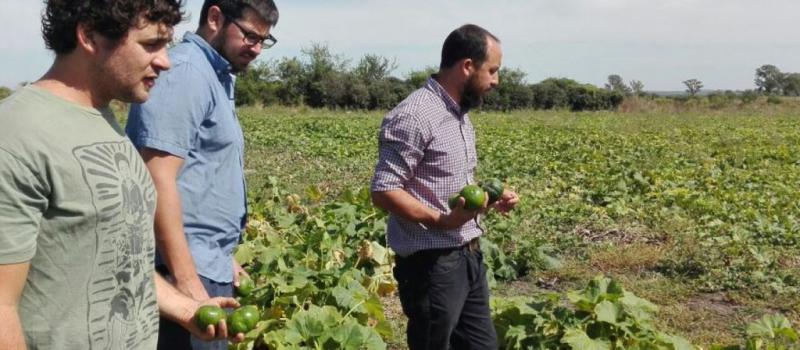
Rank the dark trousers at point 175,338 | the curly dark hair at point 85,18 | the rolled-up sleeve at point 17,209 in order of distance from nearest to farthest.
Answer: the rolled-up sleeve at point 17,209
the curly dark hair at point 85,18
the dark trousers at point 175,338

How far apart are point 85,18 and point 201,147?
885 millimetres

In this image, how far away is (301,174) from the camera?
44.0ft

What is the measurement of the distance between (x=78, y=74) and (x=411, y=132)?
173 cm

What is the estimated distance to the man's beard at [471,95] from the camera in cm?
352

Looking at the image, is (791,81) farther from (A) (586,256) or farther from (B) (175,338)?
(B) (175,338)

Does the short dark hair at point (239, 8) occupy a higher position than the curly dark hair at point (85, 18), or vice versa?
the short dark hair at point (239, 8)

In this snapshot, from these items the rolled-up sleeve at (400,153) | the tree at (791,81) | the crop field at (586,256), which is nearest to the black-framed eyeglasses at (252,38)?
the rolled-up sleeve at (400,153)

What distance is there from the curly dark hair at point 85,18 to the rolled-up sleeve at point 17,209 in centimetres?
34

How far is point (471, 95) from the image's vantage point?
356 cm

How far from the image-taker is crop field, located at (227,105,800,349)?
420 cm

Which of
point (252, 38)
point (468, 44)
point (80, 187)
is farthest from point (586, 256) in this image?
point (80, 187)

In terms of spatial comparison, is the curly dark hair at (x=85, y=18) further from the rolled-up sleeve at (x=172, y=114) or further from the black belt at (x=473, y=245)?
the black belt at (x=473, y=245)

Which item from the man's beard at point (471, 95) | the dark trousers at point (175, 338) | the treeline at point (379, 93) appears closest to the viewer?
the dark trousers at point (175, 338)

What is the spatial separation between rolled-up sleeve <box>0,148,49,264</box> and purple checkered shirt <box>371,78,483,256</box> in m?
1.86
